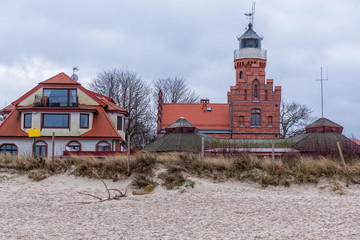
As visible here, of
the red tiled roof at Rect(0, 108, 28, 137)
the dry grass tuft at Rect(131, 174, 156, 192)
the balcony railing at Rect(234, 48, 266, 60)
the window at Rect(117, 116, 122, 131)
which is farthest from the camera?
the balcony railing at Rect(234, 48, 266, 60)

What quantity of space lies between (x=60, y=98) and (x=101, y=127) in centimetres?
415

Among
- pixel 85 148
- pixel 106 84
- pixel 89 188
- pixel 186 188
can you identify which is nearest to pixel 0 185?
pixel 89 188

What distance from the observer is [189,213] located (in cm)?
1381

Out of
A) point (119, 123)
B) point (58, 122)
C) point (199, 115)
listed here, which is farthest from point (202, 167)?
point (199, 115)

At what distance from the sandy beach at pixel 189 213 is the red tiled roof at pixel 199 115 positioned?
3594 cm

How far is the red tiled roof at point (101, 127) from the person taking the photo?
127ft

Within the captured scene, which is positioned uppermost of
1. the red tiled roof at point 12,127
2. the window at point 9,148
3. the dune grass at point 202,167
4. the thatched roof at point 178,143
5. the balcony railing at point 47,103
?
the balcony railing at point 47,103

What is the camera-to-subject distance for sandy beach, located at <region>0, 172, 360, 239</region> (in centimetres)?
1145

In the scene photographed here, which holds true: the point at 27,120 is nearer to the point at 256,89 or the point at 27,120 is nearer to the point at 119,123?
the point at 119,123

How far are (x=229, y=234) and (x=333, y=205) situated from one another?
4.52 m

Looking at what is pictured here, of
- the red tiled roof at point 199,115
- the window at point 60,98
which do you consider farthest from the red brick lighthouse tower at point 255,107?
the window at point 60,98

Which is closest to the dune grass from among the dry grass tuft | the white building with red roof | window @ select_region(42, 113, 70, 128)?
the dry grass tuft

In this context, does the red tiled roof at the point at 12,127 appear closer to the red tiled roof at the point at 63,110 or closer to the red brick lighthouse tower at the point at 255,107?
the red tiled roof at the point at 63,110

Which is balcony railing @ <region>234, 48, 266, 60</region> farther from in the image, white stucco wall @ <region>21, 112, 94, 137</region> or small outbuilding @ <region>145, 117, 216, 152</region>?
white stucco wall @ <region>21, 112, 94, 137</region>
